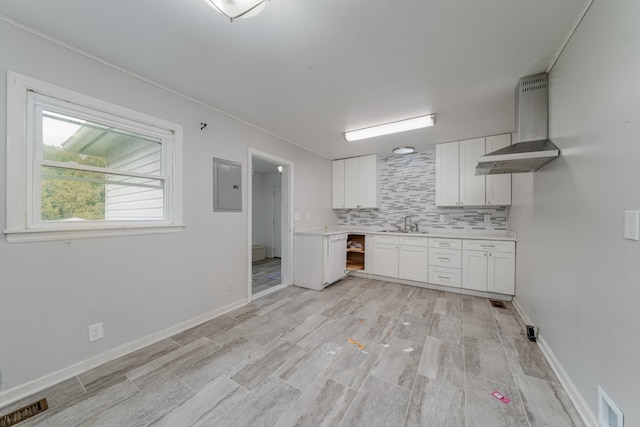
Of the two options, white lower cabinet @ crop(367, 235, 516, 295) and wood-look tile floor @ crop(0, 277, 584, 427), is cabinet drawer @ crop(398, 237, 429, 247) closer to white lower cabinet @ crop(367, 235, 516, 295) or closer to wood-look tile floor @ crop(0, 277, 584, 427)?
white lower cabinet @ crop(367, 235, 516, 295)

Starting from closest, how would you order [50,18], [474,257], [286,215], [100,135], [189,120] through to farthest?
[50,18], [100,135], [189,120], [474,257], [286,215]

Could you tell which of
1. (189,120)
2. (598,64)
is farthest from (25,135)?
(598,64)

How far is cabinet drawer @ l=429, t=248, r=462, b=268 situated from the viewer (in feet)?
11.5

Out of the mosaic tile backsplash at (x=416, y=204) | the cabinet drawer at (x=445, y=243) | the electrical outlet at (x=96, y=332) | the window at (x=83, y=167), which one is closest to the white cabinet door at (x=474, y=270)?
the cabinet drawer at (x=445, y=243)

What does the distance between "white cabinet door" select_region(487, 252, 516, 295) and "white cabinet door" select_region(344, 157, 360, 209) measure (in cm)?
243

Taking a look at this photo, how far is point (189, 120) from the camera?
8.06 feet

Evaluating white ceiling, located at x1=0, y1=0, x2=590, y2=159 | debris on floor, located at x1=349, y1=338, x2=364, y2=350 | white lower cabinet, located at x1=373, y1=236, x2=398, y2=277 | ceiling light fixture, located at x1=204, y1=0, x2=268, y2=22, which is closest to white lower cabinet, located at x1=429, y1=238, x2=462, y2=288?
white lower cabinet, located at x1=373, y1=236, x2=398, y2=277

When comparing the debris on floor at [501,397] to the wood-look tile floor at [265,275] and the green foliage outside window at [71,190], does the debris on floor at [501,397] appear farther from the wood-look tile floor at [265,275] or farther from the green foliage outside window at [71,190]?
the green foliage outside window at [71,190]

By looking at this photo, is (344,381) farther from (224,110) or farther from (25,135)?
(224,110)

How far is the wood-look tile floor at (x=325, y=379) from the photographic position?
137cm

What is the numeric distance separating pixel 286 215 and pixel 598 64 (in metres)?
3.52

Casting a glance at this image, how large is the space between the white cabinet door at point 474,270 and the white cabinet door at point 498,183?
2.74 feet

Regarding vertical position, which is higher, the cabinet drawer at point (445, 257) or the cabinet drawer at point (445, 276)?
the cabinet drawer at point (445, 257)

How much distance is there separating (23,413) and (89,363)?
40 cm
